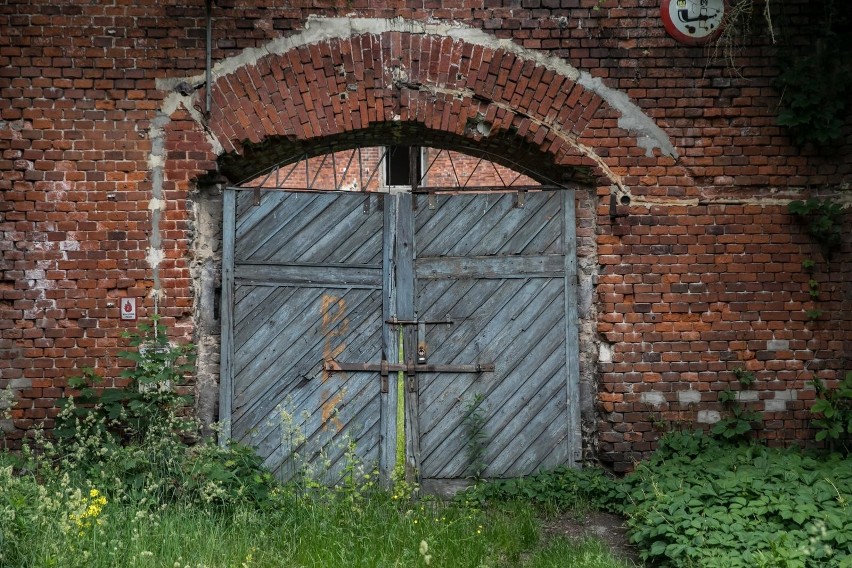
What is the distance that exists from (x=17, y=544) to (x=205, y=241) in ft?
8.83

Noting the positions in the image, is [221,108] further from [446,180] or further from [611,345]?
[446,180]

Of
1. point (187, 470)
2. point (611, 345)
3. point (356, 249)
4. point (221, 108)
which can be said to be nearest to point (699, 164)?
point (611, 345)

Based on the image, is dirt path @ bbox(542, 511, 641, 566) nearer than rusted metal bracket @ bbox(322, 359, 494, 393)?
Yes

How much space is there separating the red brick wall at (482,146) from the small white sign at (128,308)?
5cm

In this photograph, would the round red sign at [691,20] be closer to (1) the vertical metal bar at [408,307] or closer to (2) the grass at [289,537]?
(1) the vertical metal bar at [408,307]

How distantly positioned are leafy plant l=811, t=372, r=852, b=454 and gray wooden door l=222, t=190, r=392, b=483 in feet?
10.6

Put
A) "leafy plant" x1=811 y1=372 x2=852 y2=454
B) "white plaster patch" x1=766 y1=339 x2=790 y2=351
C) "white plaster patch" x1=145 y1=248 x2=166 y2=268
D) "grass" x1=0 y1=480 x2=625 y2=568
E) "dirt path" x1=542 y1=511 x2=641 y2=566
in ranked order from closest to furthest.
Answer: "grass" x1=0 y1=480 x2=625 y2=568
"dirt path" x1=542 y1=511 x2=641 y2=566
"leafy plant" x1=811 y1=372 x2=852 y2=454
"white plaster patch" x1=145 y1=248 x2=166 y2=268
"white plaster patch" x1=766 y1=339 x2=790 y2=351

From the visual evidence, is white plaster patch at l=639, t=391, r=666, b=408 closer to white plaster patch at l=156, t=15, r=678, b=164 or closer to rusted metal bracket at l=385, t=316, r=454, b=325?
rusted metal bracket at l=385, t=316, r=454, b=325

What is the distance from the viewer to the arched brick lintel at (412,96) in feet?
19.2

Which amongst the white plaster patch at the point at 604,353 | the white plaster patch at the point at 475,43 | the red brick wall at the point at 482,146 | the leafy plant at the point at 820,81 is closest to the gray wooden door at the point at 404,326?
the white plaster patch at the point at 604,353

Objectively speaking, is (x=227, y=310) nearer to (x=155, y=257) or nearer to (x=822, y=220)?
(x=155, y=257)

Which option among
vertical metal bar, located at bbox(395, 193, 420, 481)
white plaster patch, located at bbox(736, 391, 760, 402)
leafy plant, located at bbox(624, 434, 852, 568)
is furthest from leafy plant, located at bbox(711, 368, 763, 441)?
vertical metal bar, located at bbox(395, 193, 420, 481)

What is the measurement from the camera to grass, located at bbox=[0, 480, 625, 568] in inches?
156

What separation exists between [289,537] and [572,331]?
8.83 feet
